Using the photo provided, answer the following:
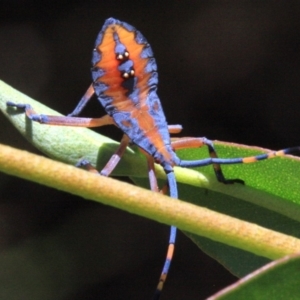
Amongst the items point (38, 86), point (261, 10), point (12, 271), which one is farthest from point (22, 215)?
point (261, 10)

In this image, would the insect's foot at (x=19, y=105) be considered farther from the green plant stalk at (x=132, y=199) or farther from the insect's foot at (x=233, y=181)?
the green plant stalk at (x=132, y=199)

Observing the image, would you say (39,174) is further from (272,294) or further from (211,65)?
(211,65)

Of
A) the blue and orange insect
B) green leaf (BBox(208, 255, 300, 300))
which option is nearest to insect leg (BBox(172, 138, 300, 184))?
the blue and orange insect

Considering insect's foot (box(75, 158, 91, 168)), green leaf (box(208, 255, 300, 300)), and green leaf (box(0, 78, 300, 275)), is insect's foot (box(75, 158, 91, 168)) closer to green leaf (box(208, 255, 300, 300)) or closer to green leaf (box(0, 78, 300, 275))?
green leaf (box(0, 78, 300, 275))

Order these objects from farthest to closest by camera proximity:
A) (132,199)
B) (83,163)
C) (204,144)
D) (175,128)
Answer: (175,128), (204,144), (83,163), (132,199)

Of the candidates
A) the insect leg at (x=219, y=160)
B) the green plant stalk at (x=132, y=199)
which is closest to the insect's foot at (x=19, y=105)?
the insect leg at (x=219, y=160)

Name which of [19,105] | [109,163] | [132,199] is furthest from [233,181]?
[132,199]

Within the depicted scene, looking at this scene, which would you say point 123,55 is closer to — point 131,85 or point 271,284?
point 131,85
